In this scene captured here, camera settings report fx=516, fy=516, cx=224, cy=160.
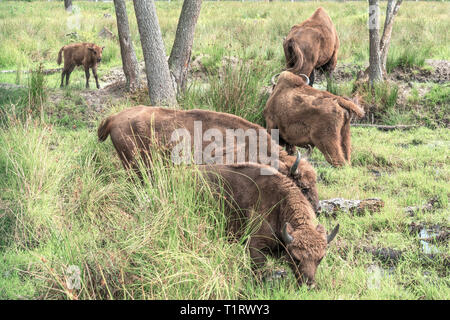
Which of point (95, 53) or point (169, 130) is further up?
point (169, 130)

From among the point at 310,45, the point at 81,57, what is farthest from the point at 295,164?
the point at 81,57

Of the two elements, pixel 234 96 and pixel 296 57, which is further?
pixel 296 57

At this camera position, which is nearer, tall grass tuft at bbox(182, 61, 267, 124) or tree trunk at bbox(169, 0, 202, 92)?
tall grass tuft at bbox(182, 61, 267, 124)

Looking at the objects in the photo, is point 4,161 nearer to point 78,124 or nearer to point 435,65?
point 78,124

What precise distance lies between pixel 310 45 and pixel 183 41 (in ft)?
7.66

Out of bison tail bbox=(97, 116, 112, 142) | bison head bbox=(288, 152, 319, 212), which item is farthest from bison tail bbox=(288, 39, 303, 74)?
bison head bbox=(288, 152, 319, 212)

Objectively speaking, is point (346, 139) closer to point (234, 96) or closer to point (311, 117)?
point (311, 117)

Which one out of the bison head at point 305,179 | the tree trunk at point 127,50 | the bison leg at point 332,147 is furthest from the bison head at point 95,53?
the bison head at point 305,179

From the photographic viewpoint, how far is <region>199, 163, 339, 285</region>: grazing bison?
4.24 metres

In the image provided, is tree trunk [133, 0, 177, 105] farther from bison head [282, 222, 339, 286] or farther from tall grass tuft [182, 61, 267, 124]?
bison head [282, 222, 339, 286]

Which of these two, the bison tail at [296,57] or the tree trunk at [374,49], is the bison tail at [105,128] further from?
the tree trunk at [374,49]

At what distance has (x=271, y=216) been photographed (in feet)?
16.0

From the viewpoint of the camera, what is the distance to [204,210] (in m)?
5.10

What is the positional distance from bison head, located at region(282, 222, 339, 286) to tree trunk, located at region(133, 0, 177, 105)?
4.48m
